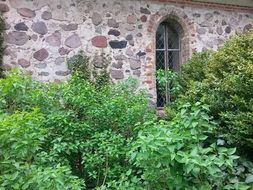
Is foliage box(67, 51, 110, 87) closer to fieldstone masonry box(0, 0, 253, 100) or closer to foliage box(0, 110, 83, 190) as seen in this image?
fieldstone masonry box(0, 0, 253, 100)

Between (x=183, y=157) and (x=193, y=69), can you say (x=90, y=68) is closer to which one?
(x=193, y=69)

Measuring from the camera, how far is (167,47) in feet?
32.4

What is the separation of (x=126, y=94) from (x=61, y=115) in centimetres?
124

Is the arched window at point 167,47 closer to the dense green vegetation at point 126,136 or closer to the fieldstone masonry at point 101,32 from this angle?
the fieldstone masonry at point 101,32

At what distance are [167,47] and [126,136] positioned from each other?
15.6 ft

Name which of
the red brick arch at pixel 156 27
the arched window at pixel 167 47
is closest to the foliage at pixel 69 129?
the red brick arch at pixel 156 27

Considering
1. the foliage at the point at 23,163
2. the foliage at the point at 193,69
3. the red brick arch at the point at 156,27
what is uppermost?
the red brick arch at the point at 156,27

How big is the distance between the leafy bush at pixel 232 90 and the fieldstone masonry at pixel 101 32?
3.61 metres

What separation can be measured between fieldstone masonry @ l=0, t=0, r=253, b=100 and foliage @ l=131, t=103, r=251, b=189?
4.94 meters

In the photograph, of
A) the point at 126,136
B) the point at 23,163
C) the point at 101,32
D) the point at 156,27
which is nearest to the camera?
the point at 23,163

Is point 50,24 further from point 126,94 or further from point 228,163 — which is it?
point 228,163

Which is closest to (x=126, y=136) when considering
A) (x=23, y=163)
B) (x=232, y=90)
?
(x=232, y=90)

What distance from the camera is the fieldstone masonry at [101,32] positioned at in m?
8.39

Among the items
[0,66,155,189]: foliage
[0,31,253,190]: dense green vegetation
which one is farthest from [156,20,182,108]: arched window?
[0,66,155,189]: foliage
